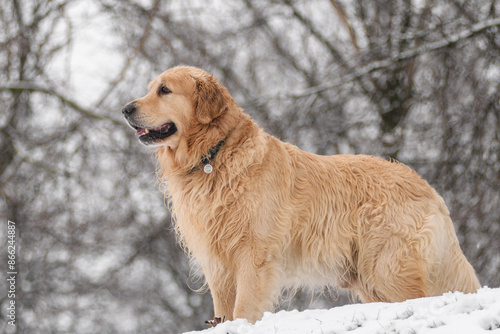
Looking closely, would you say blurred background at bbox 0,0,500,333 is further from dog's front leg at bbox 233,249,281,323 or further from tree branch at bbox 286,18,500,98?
dog's front leg at bbox 233,249,281,323

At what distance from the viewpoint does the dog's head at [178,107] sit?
4.52m

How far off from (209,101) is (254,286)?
1573 mm

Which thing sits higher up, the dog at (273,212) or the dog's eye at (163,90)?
the dog's eye at (163,90)

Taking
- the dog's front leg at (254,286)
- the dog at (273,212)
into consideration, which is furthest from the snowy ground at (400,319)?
the dog at (273,212)

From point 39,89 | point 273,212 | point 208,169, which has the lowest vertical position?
point 273,212

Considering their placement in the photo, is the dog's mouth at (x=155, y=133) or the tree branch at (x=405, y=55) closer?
the dog's mouth at (x=155, y=133)

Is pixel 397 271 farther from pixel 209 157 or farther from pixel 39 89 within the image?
pixel 39 89

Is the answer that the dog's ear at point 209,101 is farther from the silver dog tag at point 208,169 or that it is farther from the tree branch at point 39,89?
the tree branch at point 39,89

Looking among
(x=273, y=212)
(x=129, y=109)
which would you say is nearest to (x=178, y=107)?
(x=129, y=109)

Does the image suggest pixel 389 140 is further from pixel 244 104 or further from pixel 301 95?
pixel 244 104

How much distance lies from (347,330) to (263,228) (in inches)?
51.7

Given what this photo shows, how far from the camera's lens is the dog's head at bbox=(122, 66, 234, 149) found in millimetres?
4520

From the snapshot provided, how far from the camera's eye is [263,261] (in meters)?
4.32

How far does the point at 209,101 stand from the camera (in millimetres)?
4547
